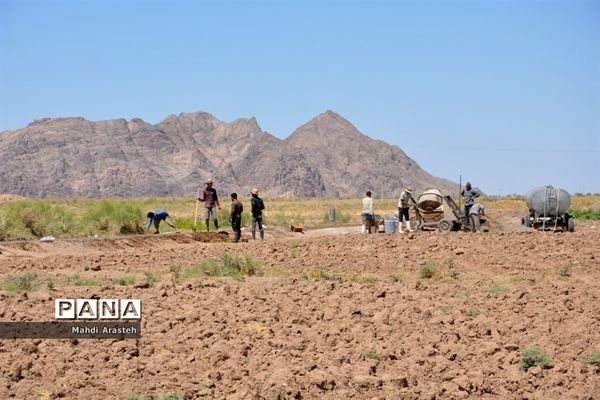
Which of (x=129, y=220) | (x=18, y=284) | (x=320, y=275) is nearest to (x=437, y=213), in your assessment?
(x=129, y=220)

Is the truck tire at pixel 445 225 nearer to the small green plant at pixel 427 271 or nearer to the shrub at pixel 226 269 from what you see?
the small green plant at pixel 427 271

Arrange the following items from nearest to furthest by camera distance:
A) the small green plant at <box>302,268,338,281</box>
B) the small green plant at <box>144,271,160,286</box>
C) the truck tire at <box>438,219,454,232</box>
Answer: the small green plant at <box>144,271,160,286</box>
the small green plant at <box>302,268,338,281</box>
the truck tire at <box>438,219,454,232</box>

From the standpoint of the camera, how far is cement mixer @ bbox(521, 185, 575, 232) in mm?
31719

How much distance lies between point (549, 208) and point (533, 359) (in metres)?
21.0

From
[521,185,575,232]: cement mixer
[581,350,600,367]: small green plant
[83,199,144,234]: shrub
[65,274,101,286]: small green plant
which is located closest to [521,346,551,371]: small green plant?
[581,350,600,367]: small green plant

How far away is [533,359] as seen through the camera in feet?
38.0

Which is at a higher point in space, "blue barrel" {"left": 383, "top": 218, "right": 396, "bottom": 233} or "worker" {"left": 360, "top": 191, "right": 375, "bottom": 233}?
"worker" {"left": 360, "top": 191, "right": 375, "bottom": 233}

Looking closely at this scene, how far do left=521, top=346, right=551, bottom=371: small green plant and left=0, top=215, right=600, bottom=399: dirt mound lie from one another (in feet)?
0.19

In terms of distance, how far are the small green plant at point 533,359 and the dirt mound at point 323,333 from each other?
0.06 metres

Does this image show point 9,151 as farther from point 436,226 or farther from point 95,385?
point 95,385

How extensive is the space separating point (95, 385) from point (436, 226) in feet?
68.6

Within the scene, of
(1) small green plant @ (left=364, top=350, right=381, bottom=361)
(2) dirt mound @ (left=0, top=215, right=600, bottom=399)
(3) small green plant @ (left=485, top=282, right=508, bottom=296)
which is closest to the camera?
(2) dirt mound @ (left=0, top=215, right=600, bottom=399)

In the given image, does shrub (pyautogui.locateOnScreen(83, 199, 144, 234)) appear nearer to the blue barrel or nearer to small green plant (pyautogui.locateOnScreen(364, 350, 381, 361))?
the blue barrel

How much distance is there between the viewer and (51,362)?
11219mm
